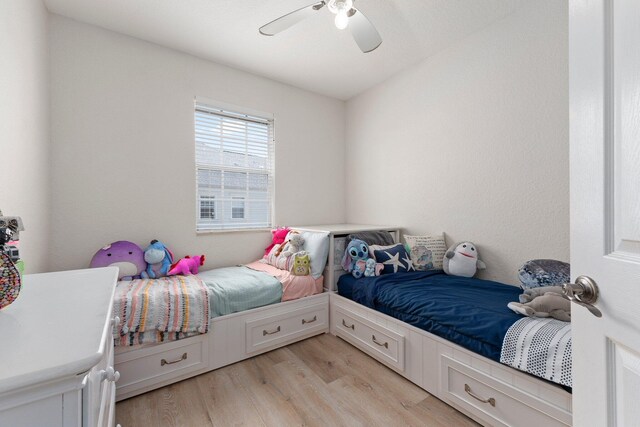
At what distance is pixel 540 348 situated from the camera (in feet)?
3.75

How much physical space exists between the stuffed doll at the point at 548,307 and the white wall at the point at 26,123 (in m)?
2.50

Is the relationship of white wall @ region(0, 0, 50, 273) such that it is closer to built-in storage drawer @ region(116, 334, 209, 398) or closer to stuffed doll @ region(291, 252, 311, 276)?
built-in storage drawer @ region(116, 334, 209, 398)

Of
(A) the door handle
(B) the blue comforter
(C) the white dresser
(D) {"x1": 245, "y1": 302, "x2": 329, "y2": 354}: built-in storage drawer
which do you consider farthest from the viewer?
(D) {"x1": 245, "y1": 302, "x2": 329, "y2": 354}: built-in storage drawer

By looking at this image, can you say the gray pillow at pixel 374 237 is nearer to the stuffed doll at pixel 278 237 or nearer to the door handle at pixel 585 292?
the stuffed doll at pixel 278 237

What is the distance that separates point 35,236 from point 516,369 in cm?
Result: 271

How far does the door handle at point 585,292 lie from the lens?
0.61 meters

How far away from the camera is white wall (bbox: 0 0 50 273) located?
48.9 inches

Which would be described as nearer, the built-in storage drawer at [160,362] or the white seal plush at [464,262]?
the built-in storage drawer at [160,362]

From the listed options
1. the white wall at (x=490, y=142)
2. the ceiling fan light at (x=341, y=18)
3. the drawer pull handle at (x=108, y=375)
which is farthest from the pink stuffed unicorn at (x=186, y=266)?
the ceiling fan light at (x=341, y=18)

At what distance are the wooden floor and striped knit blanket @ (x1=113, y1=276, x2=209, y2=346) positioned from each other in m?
0.34

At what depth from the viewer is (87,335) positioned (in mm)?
578

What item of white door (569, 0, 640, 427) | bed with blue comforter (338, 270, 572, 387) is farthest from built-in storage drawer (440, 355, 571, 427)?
white door (569, 0, 640, 427)

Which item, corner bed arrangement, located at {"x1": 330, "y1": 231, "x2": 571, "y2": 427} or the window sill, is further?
the window sill

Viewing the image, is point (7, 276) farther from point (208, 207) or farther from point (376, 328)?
point (208, 207)
